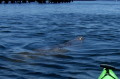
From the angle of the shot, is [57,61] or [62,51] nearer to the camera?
[57,61]

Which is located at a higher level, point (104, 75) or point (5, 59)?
point (104, 75)

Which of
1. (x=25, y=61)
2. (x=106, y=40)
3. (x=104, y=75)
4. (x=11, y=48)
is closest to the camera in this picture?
(x=104, y=75)

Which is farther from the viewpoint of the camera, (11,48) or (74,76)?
(11,48)

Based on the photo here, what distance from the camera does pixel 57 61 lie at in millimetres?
11914

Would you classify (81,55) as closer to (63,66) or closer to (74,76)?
(63,66)

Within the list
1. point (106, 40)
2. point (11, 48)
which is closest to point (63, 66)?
point (11, 48)

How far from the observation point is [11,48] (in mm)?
14914

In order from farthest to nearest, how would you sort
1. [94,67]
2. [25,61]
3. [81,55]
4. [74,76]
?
[81,55] → [25,61] → [94,67] → [74,76]

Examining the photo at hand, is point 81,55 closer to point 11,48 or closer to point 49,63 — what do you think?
point 49,63

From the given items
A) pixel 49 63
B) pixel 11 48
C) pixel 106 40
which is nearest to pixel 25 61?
pixel 49 63

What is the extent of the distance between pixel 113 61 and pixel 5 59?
4229 mm

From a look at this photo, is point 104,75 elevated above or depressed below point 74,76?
above

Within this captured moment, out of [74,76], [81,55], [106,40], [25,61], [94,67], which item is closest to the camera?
[74,76]

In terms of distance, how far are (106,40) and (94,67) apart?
7.60m
